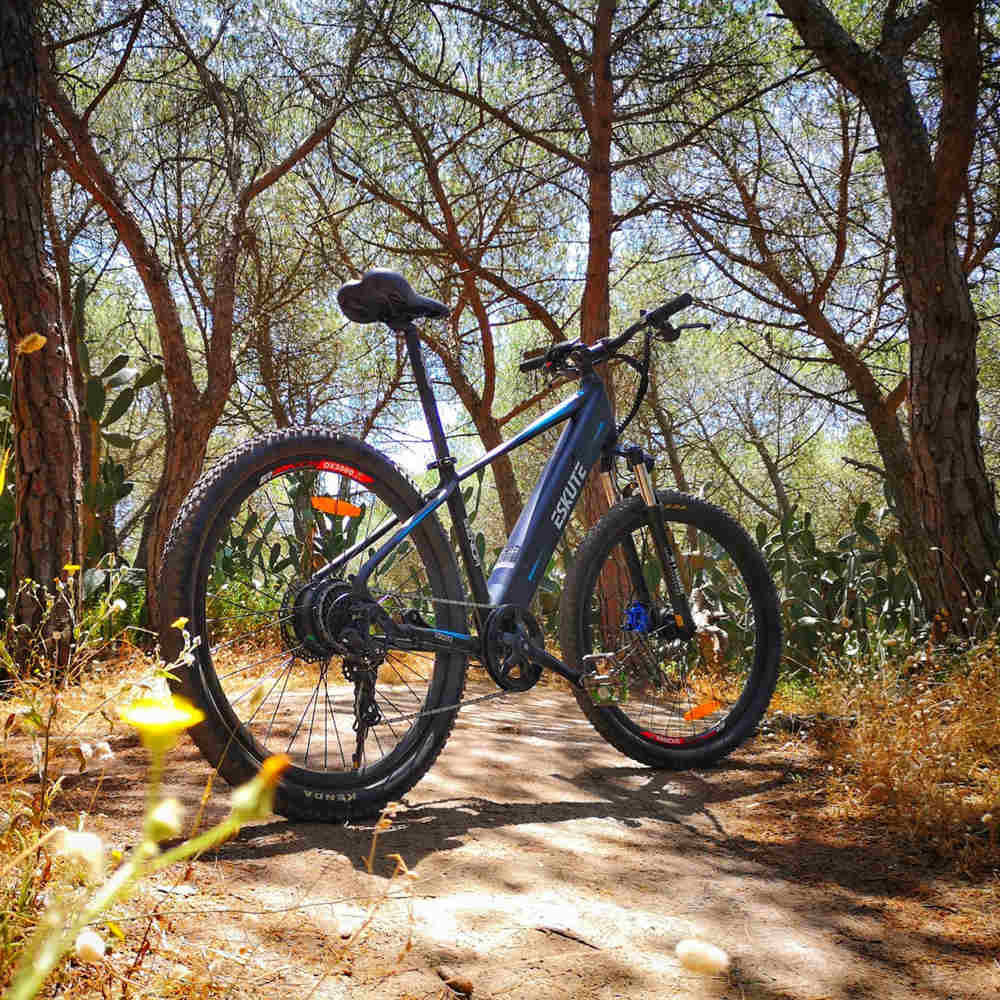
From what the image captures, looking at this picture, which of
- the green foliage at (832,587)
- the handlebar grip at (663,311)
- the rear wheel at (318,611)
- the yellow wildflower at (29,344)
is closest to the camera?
the yellow wildflower at (29,344)

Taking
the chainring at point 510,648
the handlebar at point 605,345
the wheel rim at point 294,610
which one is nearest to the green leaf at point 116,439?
the wheel rim at point 294,610

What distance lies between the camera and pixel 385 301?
222 centimetres

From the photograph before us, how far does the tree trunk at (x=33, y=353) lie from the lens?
3428 mm

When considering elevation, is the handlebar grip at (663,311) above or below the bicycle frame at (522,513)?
above

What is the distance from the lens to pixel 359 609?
1.98m

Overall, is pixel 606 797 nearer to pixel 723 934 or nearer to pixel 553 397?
pixel 723 934

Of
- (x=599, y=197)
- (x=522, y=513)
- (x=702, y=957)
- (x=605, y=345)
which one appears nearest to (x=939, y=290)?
(x=605, y=345)

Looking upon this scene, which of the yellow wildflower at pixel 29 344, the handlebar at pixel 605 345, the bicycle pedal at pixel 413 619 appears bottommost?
the bicycle pedal at pixel 413 619

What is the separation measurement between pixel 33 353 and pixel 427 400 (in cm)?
206

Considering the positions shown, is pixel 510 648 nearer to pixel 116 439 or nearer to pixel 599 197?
pixel 116 439

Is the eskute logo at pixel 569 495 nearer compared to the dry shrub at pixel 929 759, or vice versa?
the dry shrub at pixel 929 759

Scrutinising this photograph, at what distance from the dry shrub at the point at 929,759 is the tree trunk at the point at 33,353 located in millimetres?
2878

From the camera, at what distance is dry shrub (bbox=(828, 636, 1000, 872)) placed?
1897 mm

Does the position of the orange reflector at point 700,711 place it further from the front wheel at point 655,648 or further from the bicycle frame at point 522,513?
the bicycle frame at point 522,513
